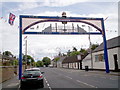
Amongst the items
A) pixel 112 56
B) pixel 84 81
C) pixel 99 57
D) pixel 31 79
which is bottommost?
pixel 84 81

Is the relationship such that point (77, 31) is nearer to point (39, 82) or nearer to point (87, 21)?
point (87, 21)

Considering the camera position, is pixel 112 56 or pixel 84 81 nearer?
pixel 84 81

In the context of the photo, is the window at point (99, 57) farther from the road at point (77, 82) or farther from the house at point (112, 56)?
the road at point (77, 82)

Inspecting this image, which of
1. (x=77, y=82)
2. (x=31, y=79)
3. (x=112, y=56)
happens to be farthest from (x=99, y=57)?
(x=31, y=79)

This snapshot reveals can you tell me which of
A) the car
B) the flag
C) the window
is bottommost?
the car

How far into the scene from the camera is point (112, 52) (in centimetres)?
3059

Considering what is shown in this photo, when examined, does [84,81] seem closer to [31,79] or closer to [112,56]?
[31,79]

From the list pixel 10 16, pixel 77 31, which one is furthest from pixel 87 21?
pixel 10 16

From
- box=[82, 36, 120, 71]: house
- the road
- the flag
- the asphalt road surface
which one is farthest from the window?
the flag

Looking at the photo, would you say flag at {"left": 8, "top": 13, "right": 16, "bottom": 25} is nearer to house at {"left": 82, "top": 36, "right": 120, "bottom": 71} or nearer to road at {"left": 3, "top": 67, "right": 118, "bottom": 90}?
road at {"left": 3, "top": 67, "right": 118, "bottom": 90}

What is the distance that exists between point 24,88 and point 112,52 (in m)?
22.8

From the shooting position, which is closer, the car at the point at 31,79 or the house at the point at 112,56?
the car at the point at 31,79

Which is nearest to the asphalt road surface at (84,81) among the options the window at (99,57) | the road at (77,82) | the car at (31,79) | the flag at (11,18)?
the road at (77,82)

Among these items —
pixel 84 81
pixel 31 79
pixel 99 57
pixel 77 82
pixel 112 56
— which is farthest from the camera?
pixel 99 57
